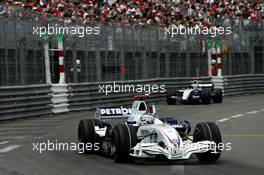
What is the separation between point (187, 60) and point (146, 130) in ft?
67.0

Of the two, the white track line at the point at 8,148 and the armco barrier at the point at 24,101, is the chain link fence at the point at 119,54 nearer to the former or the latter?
the armco barrier at the point at 24,101

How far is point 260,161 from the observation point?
966 cm

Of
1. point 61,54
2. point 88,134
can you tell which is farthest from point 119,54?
point 88,134

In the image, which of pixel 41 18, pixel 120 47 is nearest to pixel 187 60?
pixel 120 47

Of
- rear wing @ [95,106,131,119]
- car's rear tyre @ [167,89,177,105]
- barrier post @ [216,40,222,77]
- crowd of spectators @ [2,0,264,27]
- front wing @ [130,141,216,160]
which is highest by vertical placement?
crowd of spectators @ [2,0,264,27]

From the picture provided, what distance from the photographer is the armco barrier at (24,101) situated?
18.7 meters

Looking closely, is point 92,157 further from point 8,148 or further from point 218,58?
point 218,58

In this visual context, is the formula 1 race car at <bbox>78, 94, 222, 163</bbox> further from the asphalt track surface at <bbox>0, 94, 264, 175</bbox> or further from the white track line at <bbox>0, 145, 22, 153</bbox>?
the white track line at <bbox>0, 145, 22, 153</bbox>

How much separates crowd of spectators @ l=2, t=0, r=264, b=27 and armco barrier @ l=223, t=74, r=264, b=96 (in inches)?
115

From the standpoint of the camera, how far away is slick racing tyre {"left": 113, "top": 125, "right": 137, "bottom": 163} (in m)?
9.46

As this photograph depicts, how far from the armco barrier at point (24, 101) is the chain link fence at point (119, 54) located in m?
0.32

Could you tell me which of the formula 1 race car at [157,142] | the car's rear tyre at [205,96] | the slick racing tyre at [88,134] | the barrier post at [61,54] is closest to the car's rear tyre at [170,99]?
the car's rear tyre at [205,96]

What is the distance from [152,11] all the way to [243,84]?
601 centimetres

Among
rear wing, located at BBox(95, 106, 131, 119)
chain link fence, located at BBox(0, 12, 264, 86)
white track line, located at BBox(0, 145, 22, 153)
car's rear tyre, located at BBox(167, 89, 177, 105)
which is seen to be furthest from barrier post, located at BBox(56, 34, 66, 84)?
rear wing, located at BBox(95, 106, 131, 119)
